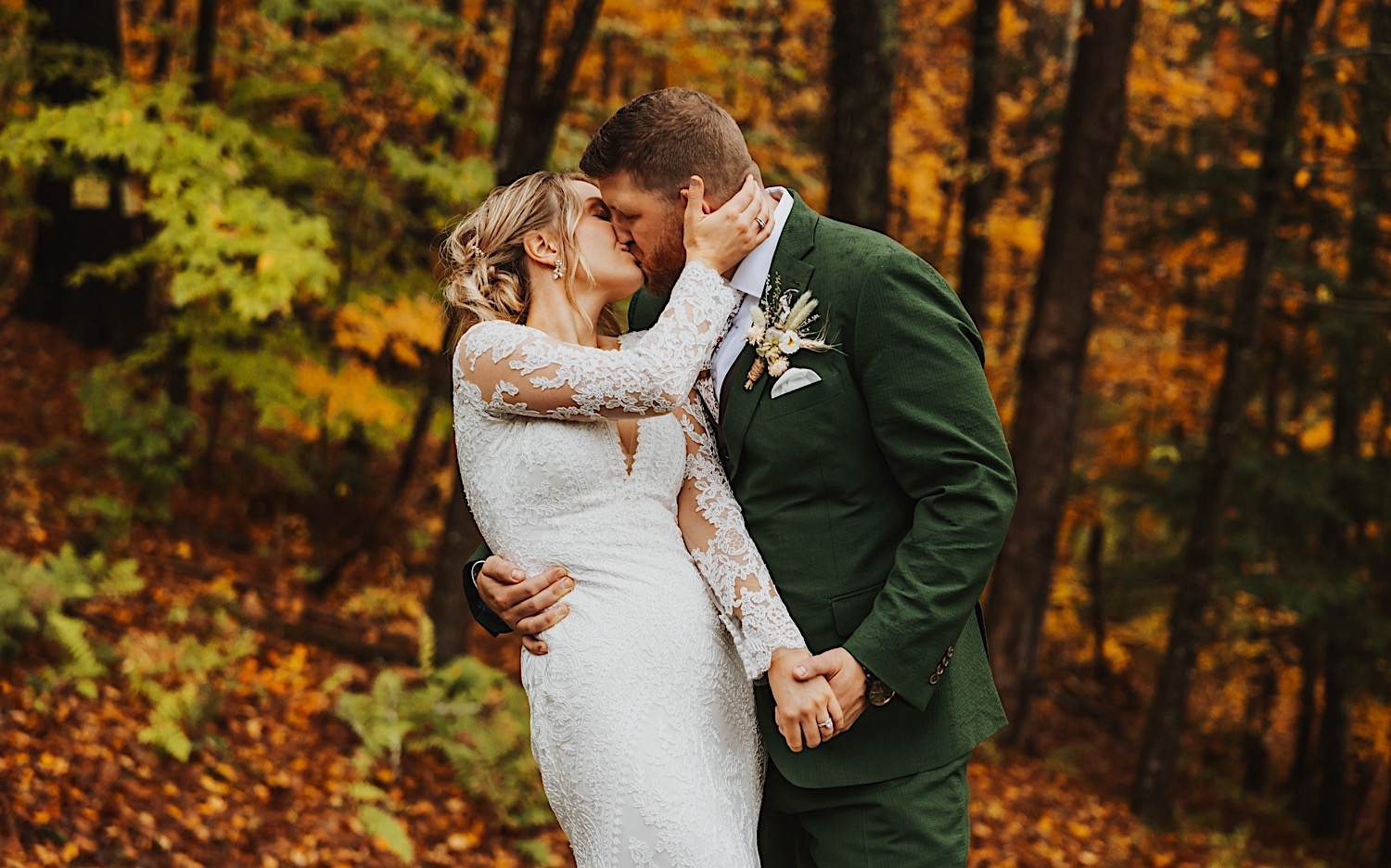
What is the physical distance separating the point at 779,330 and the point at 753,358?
0.33 ft

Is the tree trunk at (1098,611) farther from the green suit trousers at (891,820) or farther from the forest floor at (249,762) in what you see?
the green suit trousers at (891,820)

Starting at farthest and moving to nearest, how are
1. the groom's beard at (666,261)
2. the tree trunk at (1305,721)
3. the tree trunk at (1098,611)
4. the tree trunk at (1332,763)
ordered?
the tree trunk at (1098,611) → the tree trunk at (1332,763) → the tree trunk at (1305,721) → the groom's beard at (666,261)

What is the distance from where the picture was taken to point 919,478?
2.36 meters

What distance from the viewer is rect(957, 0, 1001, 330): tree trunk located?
1164 centimetres

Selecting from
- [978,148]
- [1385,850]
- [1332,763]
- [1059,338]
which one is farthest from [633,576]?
[1332,763]

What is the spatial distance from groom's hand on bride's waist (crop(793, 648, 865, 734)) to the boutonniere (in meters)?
0.59

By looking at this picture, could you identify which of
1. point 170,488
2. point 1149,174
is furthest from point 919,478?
point 1149,174

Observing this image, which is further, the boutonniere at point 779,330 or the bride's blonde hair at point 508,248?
the bride's blonde hair at point 508,248

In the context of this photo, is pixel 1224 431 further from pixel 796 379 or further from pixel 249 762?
pixel 796 379

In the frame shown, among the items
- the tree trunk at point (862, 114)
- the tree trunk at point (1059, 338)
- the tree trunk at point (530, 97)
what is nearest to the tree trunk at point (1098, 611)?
the tree trunk at point (1059, 338)

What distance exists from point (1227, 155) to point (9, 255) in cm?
1217

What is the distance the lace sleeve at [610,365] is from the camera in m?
2.49

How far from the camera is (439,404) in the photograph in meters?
7.58

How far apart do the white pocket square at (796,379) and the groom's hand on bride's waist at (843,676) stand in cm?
54
